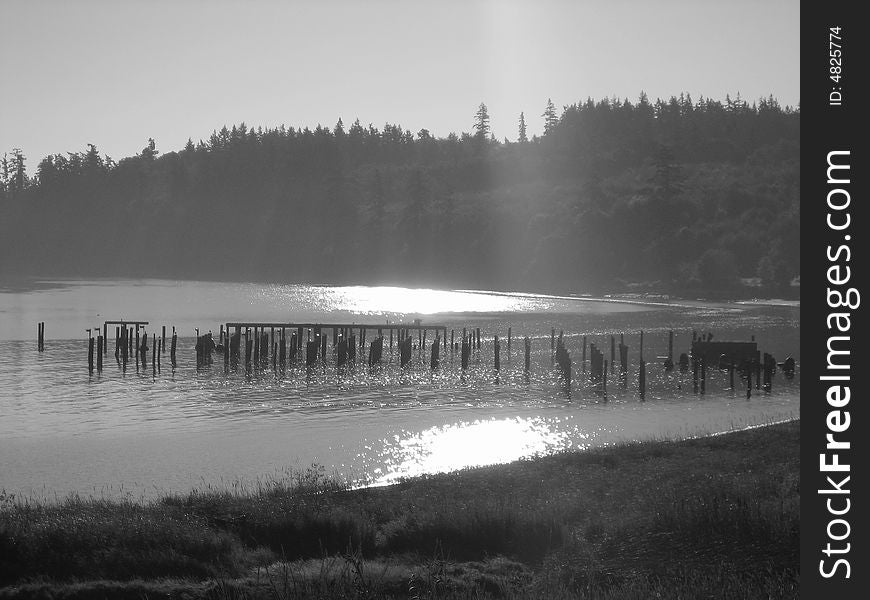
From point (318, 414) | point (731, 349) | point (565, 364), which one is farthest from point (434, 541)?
point (731, 349)

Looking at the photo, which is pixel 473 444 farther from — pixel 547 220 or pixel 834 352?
pixel 547 220

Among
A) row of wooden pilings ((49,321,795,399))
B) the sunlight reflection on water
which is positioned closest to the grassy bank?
the sunlight reflection on water

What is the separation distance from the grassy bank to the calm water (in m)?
5.31

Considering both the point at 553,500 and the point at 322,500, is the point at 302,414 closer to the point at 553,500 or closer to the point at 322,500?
the point at 322,500

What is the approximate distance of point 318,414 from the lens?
114 feet

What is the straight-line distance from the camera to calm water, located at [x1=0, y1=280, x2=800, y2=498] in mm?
25672

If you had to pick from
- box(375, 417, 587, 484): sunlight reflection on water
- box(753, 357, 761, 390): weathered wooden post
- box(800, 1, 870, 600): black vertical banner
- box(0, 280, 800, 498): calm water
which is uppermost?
box(800, 1, 870, 600): black vertical banner

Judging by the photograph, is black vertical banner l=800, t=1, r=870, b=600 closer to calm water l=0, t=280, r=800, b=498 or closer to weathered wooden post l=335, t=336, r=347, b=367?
calm water l=0, t=280, r=800, b=498

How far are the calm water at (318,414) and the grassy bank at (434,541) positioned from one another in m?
5.31

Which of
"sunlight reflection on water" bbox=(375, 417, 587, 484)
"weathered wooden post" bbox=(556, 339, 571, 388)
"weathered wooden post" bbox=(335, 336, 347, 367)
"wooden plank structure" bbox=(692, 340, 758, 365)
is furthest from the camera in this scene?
"weathered wooden post" bbox=(335, 336, 347, 367)

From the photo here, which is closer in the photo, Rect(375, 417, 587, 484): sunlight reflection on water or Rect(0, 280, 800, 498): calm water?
Rect(0, 280, 800, 498): calm water

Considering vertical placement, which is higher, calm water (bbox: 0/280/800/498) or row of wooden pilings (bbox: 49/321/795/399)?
row of wooden pilings (bbox: 49/321/795/399)

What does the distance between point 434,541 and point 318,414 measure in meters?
19.0

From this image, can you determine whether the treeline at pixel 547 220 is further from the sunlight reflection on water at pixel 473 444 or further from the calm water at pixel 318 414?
the sunlight reflection on water at pixel 473 444
